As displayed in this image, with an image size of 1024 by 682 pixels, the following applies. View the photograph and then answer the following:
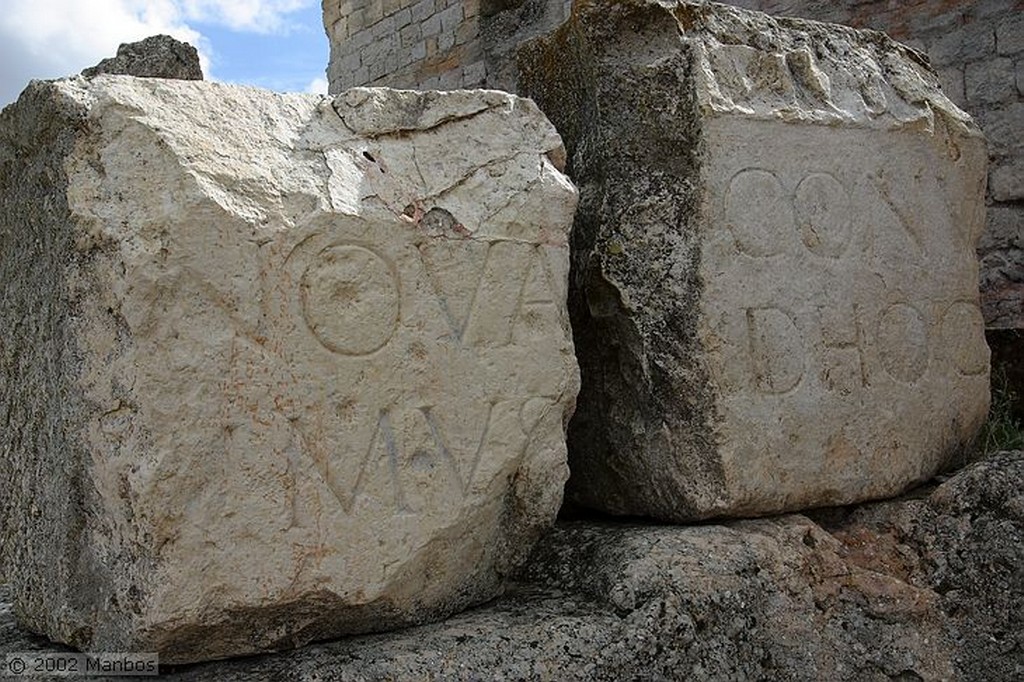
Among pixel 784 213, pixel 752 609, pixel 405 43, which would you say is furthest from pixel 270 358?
pixel 405 43

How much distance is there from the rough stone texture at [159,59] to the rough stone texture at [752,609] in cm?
170

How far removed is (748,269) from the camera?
2260 millimetres

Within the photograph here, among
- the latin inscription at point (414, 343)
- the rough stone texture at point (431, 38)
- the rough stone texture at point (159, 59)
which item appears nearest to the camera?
the latin inscription at point (414, 343)

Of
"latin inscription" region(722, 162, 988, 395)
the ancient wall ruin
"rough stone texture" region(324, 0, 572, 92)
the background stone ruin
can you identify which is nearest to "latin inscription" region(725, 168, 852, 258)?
"latin inscription" region(722, 162, 988, 395)

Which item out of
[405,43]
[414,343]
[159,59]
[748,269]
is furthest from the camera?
[405,43]

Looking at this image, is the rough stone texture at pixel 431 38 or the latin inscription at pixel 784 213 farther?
the rough stone texture at pixel 431 38

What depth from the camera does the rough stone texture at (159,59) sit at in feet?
10.5

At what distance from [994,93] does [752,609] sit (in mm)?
2932

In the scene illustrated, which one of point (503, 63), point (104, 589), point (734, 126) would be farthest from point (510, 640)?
point (503, 63)

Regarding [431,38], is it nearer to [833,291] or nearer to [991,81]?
[991,81]

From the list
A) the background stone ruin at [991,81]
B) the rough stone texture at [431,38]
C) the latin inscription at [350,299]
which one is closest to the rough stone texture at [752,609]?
the latin inscription at [350,299]

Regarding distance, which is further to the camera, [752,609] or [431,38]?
[431,38]

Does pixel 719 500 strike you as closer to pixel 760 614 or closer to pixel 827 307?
pixel 760 614

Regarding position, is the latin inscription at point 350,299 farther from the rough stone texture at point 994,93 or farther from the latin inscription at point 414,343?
the rough stone texture at point 994,93
